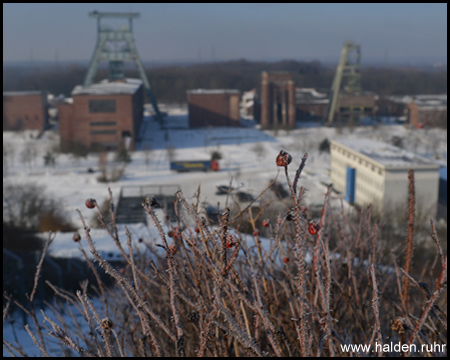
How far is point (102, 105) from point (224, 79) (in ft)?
47.5

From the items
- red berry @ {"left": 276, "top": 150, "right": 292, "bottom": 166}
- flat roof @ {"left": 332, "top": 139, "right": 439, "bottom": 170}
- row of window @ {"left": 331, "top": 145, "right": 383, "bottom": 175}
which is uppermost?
red berry @ {"left": 276, "top": 150, "right": 292, "bottom": 166}

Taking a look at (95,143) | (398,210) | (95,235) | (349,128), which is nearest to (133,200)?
(95,235)

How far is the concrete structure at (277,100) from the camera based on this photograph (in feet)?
50.4

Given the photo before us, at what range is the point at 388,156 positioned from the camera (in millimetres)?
6906

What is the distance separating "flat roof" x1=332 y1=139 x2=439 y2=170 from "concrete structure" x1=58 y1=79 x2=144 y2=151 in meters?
5.76

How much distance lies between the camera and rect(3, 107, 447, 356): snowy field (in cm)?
652

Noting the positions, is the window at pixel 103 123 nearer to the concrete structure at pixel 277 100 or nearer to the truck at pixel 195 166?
the truck at pixel 195 166

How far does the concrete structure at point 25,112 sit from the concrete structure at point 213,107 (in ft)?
14.4

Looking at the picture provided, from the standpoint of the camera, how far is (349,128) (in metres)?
14.6

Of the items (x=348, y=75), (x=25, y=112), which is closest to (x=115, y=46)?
(x=25, y=112)

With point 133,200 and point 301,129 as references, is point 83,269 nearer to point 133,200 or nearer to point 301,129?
point 133,200

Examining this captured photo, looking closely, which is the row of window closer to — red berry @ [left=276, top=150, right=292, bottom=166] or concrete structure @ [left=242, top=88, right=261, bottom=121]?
Result: red berry @ [left=276, top=150, right=292, bottom=166]

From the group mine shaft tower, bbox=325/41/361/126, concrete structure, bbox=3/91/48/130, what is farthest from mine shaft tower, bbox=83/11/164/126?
mine shaft tower, bbox=325/41/361/126

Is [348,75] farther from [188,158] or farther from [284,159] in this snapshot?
[284,159]
